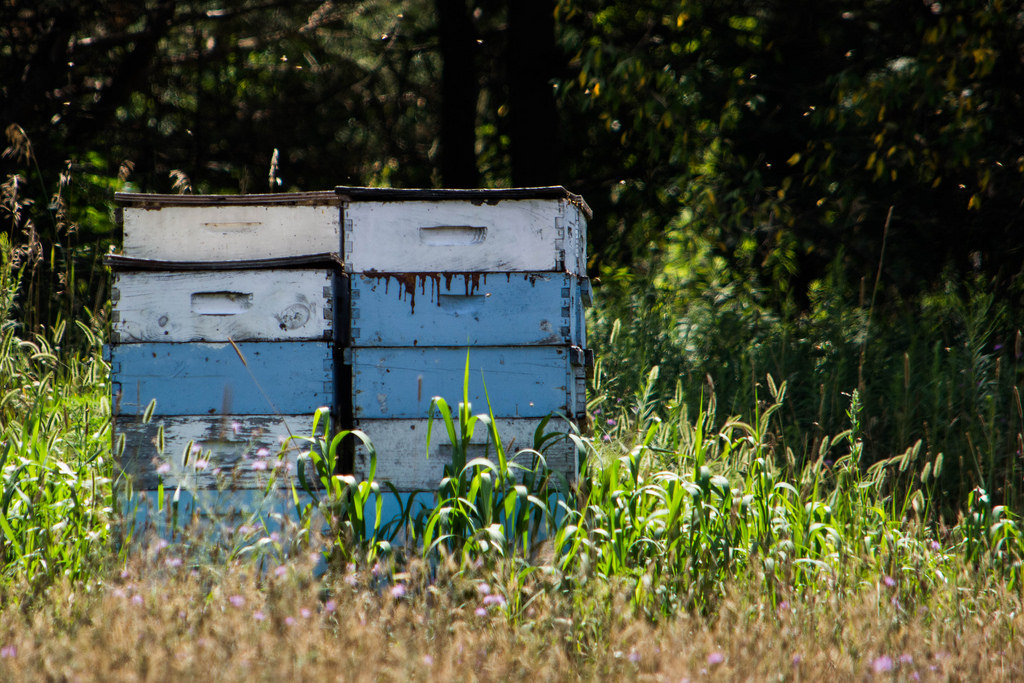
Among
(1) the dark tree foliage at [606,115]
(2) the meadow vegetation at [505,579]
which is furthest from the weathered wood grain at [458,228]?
(1) the dark tree foliage at [606,115]

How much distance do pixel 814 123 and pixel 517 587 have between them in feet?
15.0

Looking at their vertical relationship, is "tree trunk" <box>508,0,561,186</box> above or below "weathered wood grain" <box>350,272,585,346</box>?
above

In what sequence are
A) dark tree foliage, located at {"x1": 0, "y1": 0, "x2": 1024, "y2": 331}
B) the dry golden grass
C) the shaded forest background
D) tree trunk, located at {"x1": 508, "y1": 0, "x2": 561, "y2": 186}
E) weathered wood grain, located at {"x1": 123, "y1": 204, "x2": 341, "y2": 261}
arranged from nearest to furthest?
the dry golden grass < weathered wood grain, located at {"x1": 123, "y1": 204, "x2": 341, "y2": 261} < the shaded forest background < dark tree foliage, located at {"x1": 0, "y1": 0, "x2": 1024, "y2": 331} < tree trunk, located at {"x1": 508, "y1": 0, "x2": 561, "y2": 186}

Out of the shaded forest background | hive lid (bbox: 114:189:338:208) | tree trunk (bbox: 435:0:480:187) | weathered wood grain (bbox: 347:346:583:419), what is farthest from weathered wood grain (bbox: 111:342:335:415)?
tree trunk (bbox: 435:0:480:187)

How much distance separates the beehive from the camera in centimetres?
277

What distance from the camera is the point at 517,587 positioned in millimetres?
2416

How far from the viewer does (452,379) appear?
285cm

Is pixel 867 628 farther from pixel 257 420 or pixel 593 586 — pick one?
pixel 257 420

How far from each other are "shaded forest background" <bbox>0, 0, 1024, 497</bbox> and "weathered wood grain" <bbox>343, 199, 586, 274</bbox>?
126cm

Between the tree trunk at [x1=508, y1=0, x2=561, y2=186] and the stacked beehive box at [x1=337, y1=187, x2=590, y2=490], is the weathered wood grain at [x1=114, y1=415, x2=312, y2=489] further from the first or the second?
the tree trunk at [x1=508, y1=0, x2=561, y2=186]

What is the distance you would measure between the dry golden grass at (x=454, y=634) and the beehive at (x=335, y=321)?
0.48 m

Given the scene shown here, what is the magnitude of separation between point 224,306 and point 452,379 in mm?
776

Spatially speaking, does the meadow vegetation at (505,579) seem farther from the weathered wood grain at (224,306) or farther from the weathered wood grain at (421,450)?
the weathered wood grain at (224,306)

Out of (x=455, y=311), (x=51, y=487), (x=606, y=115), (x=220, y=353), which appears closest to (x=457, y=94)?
(x=606, y=115)
